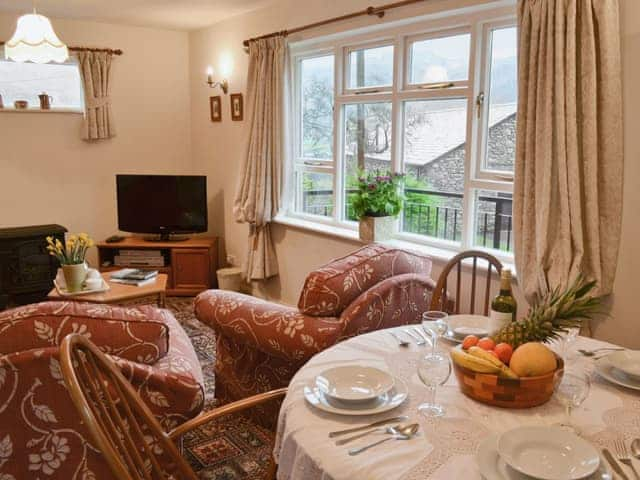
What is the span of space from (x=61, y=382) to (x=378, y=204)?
8.15 ft

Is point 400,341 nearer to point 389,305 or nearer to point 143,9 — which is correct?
point 389,305

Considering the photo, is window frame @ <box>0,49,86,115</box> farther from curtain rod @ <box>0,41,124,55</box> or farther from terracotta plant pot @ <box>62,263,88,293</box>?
terracotta plant pot @ <box>62,263,88,293</box>

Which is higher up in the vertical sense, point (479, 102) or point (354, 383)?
point (479, 102)

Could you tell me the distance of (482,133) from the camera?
11.3 feet

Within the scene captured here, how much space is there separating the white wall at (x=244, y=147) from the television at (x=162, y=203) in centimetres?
36

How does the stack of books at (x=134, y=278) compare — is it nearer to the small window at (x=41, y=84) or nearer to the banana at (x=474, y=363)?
the small window at (x=41, y=84)

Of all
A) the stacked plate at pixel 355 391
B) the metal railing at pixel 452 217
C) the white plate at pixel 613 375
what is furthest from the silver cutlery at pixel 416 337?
the metal railing at pixel 452 217

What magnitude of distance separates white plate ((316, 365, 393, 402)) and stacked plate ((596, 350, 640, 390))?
62 centimetres


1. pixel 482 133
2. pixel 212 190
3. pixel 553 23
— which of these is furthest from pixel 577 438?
pixel 212 190

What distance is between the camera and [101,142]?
5.66 m

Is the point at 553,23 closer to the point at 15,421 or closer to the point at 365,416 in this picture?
the point at 365,416

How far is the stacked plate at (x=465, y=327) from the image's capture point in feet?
6.24

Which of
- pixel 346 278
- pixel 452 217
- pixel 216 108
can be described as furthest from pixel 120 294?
pixel 216 108

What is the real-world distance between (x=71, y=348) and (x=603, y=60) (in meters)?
2.46
